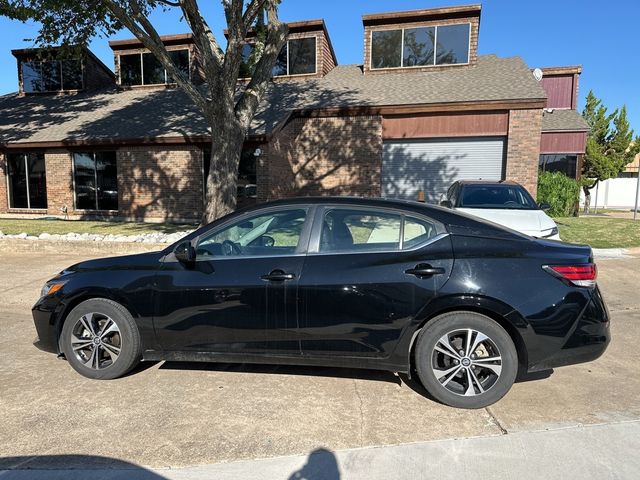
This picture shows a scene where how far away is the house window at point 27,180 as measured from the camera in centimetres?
1673

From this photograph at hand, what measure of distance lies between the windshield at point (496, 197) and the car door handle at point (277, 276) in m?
5.49

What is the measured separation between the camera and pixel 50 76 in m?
20.9

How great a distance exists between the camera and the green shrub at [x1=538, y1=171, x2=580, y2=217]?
16.8 m

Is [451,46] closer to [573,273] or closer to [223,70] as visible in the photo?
[223,70]

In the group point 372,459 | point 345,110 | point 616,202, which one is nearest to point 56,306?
point 372,459

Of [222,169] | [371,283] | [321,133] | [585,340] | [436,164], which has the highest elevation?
[321,133]

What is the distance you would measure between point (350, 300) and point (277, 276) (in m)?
0.58

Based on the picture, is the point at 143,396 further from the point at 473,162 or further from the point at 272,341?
the point at 473,162

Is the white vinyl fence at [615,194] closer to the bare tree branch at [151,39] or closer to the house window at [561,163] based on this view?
the house window at [561,163]

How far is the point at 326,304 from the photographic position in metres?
3.43

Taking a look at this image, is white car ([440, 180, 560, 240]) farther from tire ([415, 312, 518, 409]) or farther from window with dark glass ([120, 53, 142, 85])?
window with dark glass ([120, 53, 142, 85])

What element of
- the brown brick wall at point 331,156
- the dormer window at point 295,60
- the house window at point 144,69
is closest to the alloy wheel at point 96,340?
the brown brick wall at point 331,156

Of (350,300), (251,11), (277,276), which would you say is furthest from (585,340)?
(251,11)

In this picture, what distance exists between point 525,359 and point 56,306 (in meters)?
3.75
